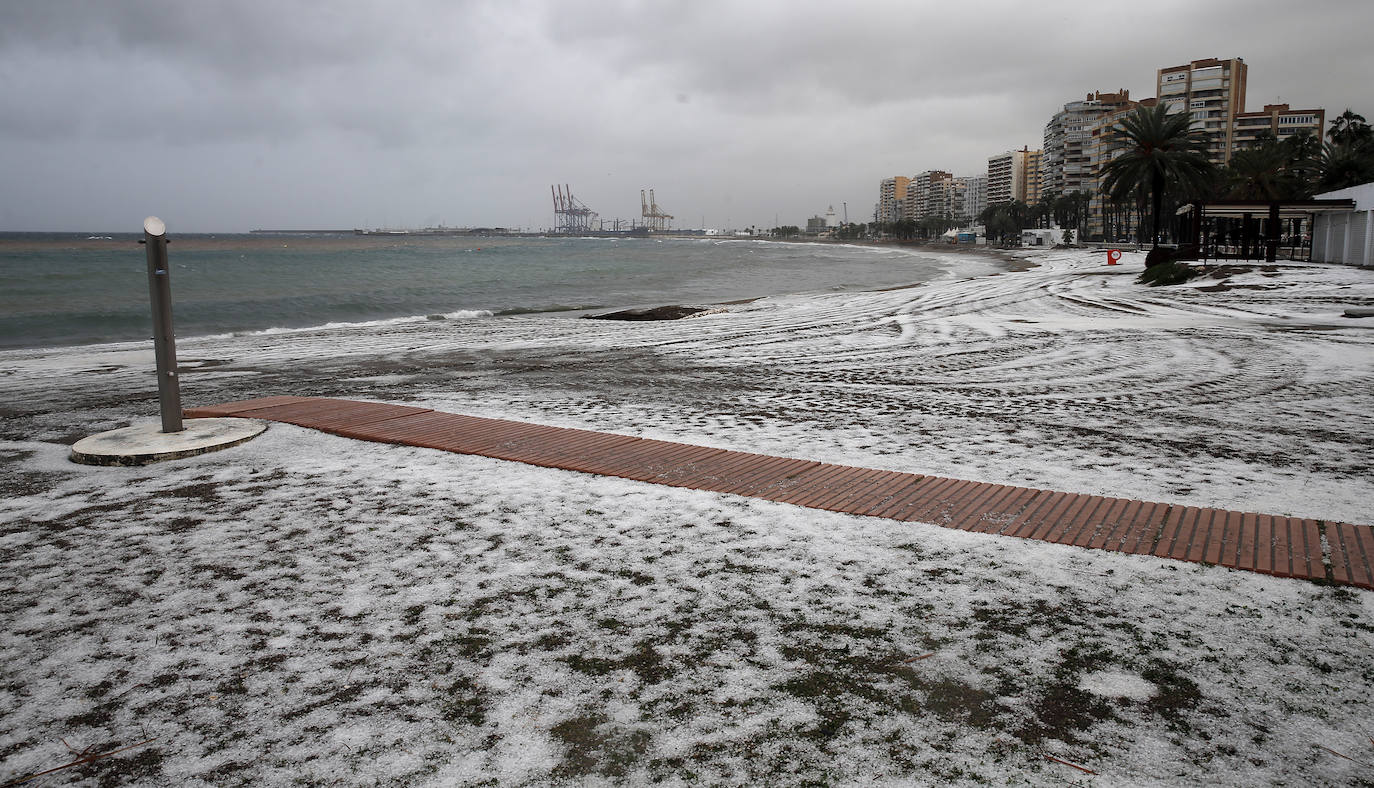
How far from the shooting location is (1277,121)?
444 feet

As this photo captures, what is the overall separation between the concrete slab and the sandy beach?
0.14m

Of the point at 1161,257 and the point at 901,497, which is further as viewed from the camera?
the point at 1161,257

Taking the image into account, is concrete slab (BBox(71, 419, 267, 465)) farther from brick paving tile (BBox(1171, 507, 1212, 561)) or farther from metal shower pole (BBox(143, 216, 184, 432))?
brick paving tile (BBox(1171, 507, 1212, 561))

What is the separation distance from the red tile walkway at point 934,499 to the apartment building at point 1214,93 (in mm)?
158850

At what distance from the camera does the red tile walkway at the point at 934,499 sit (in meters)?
4.02

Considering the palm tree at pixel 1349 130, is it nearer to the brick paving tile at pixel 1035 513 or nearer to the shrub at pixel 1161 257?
the shrub at pixel 1161 257

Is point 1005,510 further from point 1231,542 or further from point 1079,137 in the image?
point 1079,137

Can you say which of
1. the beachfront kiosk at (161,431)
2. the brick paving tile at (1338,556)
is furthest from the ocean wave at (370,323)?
the brick paving tile at (1338,556)

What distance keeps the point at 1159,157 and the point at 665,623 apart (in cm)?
4190

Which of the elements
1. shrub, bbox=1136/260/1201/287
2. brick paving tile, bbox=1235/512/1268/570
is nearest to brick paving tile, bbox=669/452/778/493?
brick paving tile, bbox=1235/512/1268/570

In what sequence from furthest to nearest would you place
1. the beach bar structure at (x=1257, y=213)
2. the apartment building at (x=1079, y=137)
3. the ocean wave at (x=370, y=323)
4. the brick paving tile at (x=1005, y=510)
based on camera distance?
the apartment building at (x=1079, y=137) → the beach bar structure at (x=1257, y=213) → the ocean wave at (x=370, y=323) → the brick paving tile at (x=1005, y=510)

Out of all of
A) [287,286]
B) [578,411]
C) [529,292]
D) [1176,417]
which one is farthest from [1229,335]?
[287,286]

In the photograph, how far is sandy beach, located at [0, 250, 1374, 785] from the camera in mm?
2510

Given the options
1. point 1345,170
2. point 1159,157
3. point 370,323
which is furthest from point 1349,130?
point 370,323
